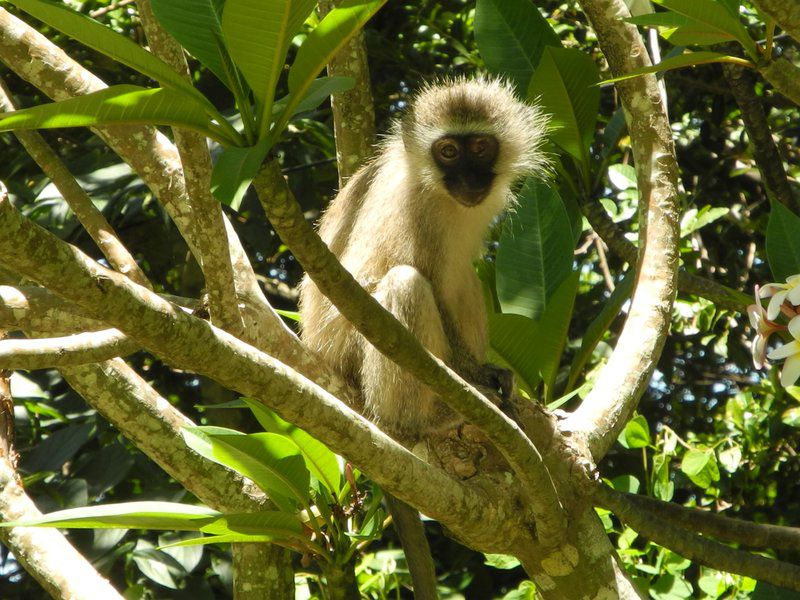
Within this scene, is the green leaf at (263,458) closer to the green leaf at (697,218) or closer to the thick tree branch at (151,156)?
the thick tree branch at (151,156)

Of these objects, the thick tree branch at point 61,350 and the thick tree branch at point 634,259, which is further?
the thick tree branch at point 634,259

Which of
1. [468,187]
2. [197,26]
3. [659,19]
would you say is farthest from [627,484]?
[197,26]

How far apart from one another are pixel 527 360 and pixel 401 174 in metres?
1.37

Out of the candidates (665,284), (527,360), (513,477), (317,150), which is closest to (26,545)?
(513,477)

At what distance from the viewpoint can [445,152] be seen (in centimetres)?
448

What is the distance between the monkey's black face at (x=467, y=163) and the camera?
4.38m

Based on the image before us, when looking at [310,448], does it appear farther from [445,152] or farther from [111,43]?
[445,152]

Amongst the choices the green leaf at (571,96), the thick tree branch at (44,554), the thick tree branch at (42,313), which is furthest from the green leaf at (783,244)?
the thick tree branch at (44,554)

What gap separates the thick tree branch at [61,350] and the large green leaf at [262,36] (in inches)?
28.9

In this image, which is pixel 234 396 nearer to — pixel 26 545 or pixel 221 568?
pixel 221 568

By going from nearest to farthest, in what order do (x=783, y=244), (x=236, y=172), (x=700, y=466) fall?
(x=236, y=172), (x=783, y=244), (x=700, y=466)

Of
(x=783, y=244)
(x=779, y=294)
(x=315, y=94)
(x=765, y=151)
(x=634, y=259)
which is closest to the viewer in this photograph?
(x=315, y=94)

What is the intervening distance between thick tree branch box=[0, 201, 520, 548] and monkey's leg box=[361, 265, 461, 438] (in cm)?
101

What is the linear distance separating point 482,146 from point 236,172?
117 inches
